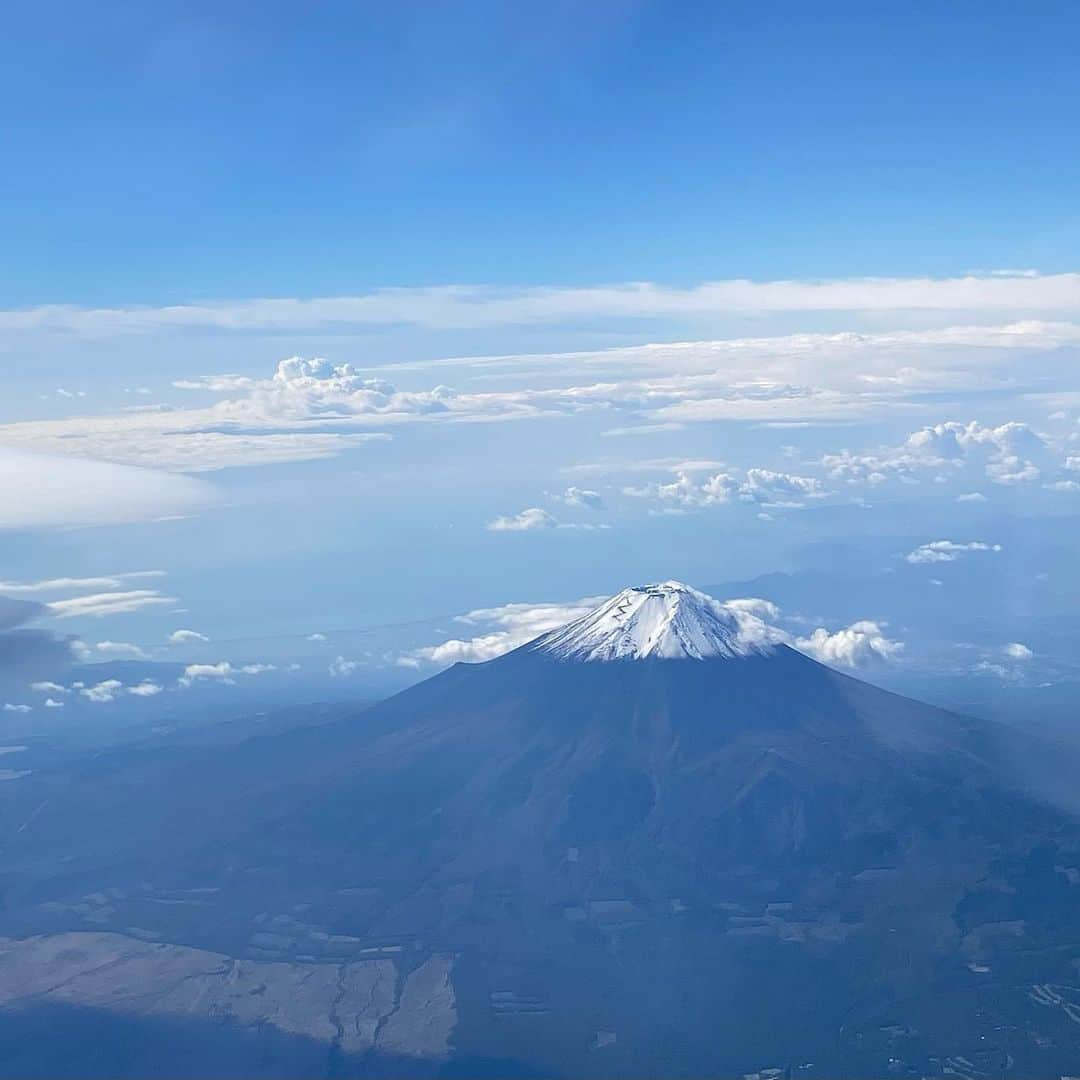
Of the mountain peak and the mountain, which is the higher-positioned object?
the mountain peak

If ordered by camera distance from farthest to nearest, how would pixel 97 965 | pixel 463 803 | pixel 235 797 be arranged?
pixel 235 797 < pixel 463 803 < pixel 97 965

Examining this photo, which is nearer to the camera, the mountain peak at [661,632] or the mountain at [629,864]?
the mountain at [629,864]

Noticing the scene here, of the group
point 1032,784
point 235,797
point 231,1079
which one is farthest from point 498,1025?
point 1032,784

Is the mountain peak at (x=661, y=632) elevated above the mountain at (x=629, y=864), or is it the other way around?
the mountain peak at (x=661, y=632)

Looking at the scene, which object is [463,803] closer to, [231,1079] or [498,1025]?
[498,1025]

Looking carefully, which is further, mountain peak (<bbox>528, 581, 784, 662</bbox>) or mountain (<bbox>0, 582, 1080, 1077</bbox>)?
mountain peak (<bbox>528, 581, 784, 662</bbox>)
